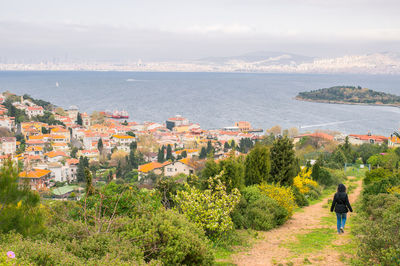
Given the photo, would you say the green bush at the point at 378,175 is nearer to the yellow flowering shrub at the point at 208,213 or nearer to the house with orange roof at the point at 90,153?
the yellow flowering shrub at the point at 208,213

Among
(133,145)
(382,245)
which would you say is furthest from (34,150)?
(382,245)

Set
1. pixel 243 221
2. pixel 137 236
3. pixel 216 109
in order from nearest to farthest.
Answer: pixel 137 236, pixel 243 221, pixel 216 109

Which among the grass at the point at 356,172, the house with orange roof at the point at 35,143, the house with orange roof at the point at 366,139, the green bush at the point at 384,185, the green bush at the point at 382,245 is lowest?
the house with orange roof at the point at 35,143

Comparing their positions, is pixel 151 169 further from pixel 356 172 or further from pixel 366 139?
pixel 366 139

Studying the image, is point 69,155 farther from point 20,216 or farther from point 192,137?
point 20,216

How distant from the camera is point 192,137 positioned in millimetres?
57344

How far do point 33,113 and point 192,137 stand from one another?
1258 inches

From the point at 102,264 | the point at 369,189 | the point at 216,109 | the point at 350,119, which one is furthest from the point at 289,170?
the point at 216,109

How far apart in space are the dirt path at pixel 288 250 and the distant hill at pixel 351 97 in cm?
9251

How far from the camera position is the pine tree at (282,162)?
39.7ft

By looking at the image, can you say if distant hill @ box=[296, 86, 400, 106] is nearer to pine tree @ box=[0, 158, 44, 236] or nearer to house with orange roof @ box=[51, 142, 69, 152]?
house with orange roof @ box=[51, 142, 69, 152]

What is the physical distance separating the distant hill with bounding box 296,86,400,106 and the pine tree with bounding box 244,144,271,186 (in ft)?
297

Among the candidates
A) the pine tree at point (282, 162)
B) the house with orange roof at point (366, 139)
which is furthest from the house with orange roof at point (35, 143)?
the pine tree at point (282, 162)

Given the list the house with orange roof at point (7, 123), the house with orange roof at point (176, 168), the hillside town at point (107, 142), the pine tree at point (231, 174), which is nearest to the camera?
the pine tree at point (231, 174)
